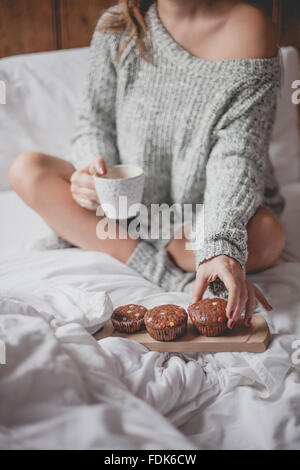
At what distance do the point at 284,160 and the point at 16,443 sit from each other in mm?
1292

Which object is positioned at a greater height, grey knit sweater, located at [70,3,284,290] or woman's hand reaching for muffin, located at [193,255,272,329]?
grey knit sweater, located at [70,3,284,290]

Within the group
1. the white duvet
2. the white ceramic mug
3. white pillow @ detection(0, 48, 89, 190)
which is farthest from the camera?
white pillow @ detection(0, 48, 89, 190)

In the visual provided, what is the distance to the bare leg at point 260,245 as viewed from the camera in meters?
0.99

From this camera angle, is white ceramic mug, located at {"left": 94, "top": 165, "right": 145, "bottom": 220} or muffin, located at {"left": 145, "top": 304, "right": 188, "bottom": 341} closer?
muffin, located at {"left": 145, "top": 304, "right": 188, "bottom": 341}

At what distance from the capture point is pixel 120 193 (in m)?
0.88

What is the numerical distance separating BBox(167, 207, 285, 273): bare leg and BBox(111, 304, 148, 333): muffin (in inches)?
9.8

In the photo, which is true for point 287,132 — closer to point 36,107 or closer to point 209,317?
point 36,107

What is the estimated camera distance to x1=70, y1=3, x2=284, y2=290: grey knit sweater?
3.21 feet

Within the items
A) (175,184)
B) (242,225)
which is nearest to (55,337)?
(242,225)

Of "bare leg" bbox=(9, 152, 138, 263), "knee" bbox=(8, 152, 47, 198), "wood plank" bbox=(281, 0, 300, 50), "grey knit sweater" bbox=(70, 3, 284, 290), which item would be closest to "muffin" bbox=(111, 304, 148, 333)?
"grey knit sweater" bbox=(70, 3, 284, 290)

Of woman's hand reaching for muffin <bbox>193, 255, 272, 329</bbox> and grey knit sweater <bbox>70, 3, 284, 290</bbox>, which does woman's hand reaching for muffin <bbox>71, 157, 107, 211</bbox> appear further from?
woman's hand reaching for muffin <bbox>193, 255, 272, 329</bbox>

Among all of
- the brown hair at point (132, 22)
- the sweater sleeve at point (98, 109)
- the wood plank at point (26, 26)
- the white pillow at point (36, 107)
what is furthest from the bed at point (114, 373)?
the wood plank at point (26, 26)

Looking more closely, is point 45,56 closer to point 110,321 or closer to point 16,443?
point 110,321

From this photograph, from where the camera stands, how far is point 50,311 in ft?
2.58
